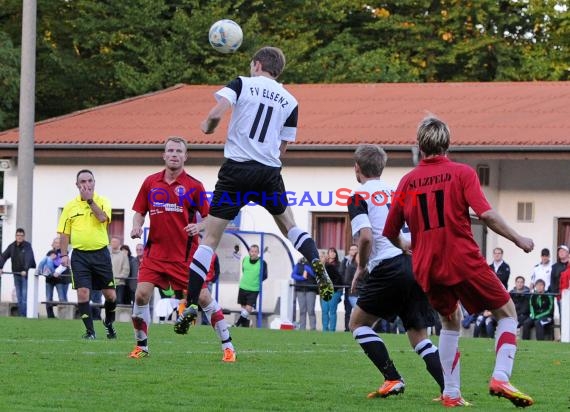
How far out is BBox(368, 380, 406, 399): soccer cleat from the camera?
34.2 feet

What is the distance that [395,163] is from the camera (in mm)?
32938

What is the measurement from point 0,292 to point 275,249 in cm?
807

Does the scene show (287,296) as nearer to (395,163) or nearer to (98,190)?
(395,163)

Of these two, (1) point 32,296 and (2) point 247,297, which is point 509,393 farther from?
(1) point 32,296

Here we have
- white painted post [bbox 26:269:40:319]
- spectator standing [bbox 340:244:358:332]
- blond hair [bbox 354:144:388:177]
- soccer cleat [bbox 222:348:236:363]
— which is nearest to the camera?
blond hair [bbox 354:144:388:177]

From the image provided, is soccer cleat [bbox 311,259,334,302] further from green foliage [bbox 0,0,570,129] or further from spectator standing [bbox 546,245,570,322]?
green foliage [bbox 0,0,570,129]

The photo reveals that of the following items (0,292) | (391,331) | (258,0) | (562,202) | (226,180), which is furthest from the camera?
(258,0)

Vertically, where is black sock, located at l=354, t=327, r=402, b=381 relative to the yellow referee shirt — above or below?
below

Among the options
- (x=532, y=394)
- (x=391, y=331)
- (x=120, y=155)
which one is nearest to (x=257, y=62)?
(x=532, y=394)

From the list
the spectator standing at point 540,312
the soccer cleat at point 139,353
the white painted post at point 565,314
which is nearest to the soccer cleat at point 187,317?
the soccer cleat at point 139,353

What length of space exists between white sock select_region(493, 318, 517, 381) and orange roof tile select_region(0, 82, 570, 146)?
21.6m

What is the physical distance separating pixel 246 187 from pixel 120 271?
1814cm

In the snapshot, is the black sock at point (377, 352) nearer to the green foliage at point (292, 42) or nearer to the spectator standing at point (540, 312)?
the spectator standing at point (540, 312)

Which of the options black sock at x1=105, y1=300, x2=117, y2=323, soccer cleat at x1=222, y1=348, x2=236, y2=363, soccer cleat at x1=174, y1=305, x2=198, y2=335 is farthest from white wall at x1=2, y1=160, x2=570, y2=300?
soccer cleat at x1=174, y1=305, x2=198, y2=335
